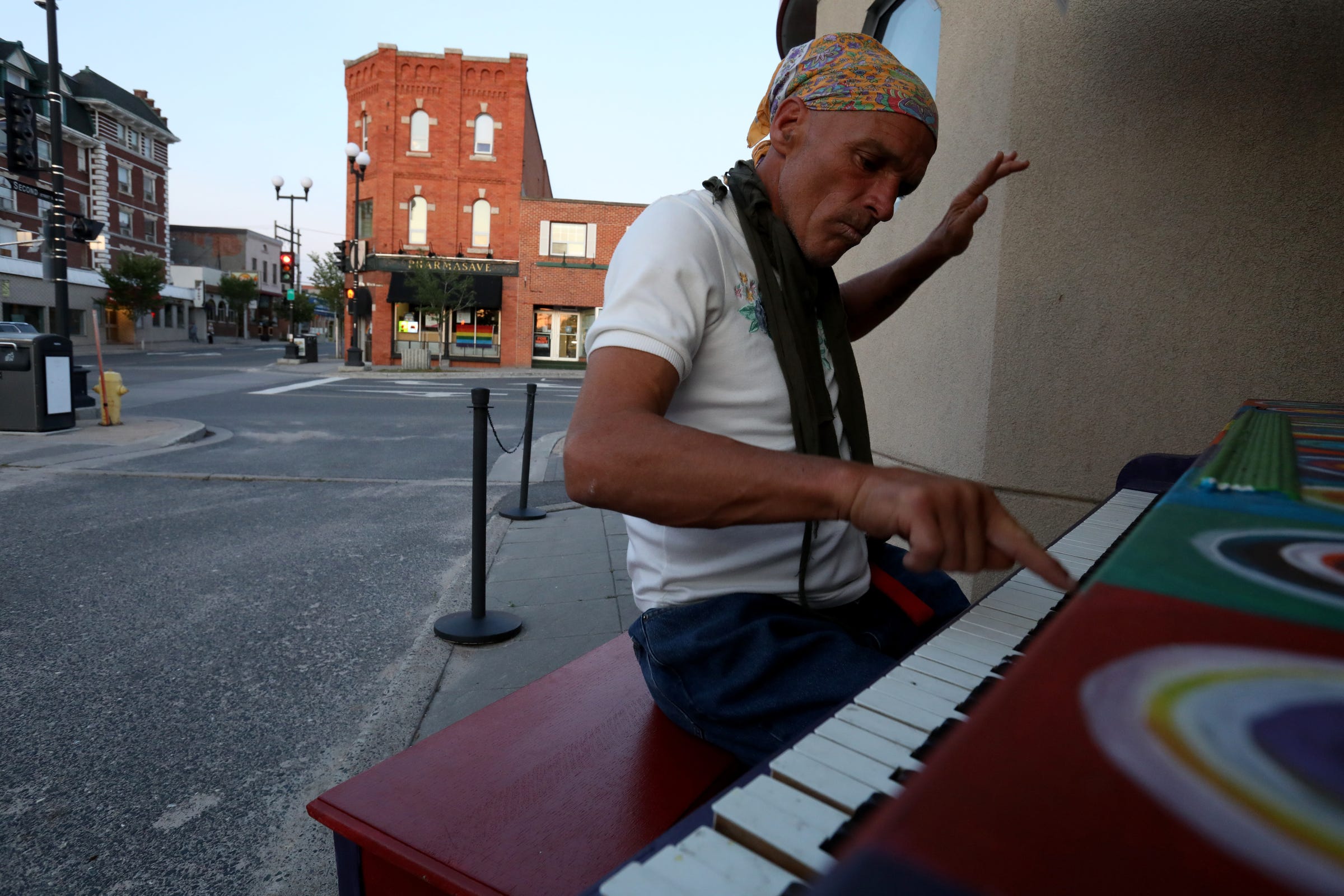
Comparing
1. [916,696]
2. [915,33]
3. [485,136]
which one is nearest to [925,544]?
[916,696]

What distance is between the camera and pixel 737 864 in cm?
69

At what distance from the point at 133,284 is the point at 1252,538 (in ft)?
154

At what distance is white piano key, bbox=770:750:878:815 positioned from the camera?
29.6 inches

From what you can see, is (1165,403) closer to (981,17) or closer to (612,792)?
(981,17)

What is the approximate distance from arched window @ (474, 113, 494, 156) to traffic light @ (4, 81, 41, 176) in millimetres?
18204

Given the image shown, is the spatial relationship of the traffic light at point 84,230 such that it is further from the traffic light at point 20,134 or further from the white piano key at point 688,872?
the white piano key at point 688,872

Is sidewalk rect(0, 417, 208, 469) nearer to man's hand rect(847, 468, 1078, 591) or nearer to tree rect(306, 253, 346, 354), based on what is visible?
man's hand rect(847, 468, 1078, 591)

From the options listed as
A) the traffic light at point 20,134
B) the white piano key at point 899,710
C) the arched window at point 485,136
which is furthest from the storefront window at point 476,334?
the white piano key at point 899,710

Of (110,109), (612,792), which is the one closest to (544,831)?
(612,792)

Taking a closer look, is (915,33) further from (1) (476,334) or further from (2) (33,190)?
(1) (476,334)

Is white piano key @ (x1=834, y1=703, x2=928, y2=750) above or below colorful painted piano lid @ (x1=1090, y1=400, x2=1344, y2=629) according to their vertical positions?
below

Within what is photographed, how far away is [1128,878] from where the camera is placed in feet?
1.16

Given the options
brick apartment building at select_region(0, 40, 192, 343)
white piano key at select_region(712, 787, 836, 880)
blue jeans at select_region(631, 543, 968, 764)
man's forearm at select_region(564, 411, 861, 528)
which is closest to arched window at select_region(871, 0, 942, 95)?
blue jeans at select_region(631, 543, 968, 764)

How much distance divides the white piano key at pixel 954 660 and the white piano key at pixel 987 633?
0.10 metres
